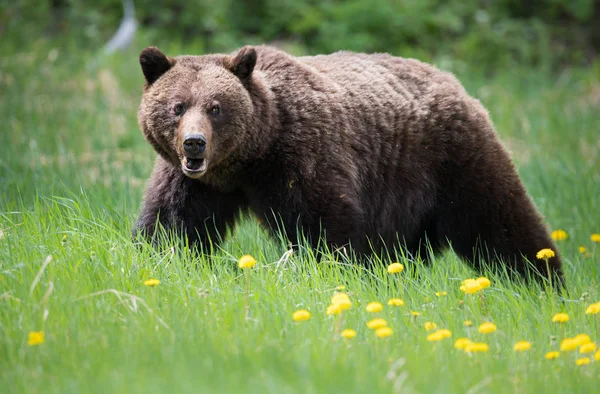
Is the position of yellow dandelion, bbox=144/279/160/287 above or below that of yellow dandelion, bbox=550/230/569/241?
above


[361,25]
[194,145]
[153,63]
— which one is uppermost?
[153,63]

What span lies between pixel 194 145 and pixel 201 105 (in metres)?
0.35

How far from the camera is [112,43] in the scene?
42.9ft

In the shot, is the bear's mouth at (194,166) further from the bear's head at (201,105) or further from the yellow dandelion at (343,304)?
the yellow dandelion at (343,304)

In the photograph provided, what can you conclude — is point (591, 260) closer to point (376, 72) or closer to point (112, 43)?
point (376, 72)

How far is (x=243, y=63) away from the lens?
17.9 feet

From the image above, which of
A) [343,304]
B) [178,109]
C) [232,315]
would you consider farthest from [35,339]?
[178,109]

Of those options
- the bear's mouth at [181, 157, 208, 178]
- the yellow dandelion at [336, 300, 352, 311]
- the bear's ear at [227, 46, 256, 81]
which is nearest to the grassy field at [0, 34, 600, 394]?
the yellow dandelion at [336, 300, 352, 311]

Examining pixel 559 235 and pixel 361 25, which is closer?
pixel 559 235

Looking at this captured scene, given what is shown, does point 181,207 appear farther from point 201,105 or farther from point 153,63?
point 153,63

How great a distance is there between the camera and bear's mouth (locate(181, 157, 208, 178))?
16.6ft

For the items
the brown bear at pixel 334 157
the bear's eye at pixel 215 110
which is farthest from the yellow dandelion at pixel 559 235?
the bear's eye at pixel 215 110

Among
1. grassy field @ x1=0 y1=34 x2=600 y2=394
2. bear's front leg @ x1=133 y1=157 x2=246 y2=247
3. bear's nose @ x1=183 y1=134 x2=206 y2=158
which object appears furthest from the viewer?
bear's front leg @ x1=133 y1=157 x2=246 y2=247

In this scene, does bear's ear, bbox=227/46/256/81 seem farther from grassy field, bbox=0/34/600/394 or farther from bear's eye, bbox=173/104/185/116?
grassy field, bbox=0/34/600/394
